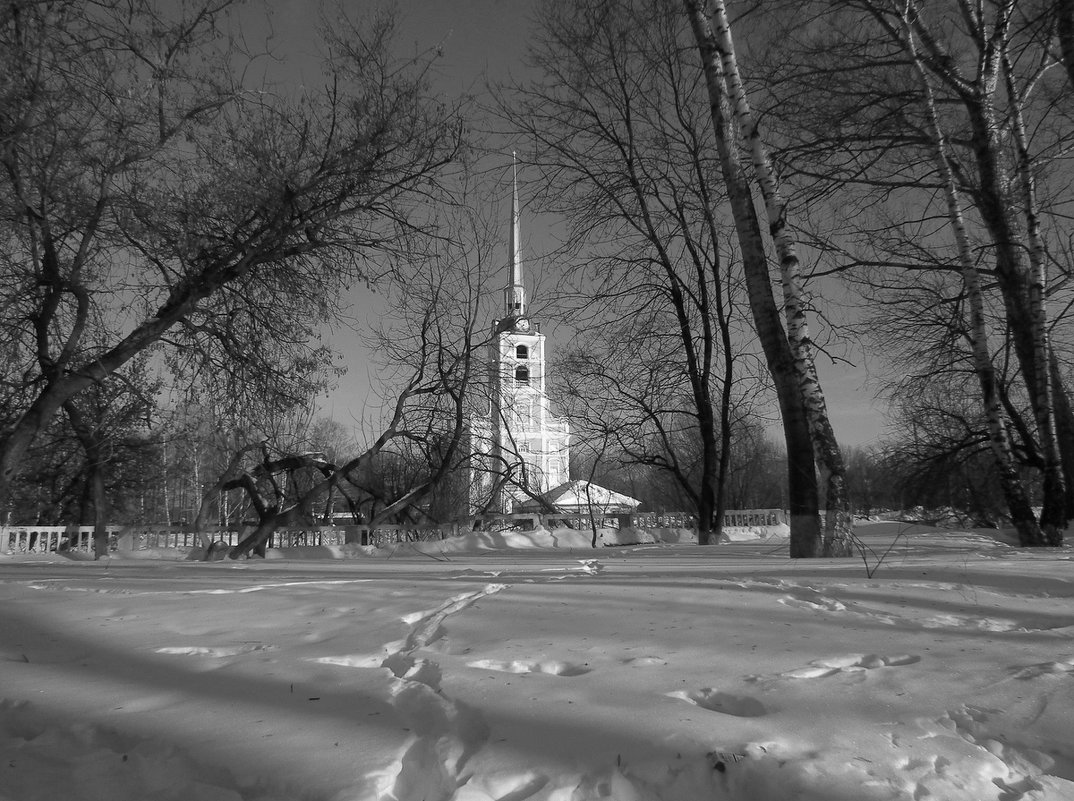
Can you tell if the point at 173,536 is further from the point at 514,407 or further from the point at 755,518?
the point at 755,518

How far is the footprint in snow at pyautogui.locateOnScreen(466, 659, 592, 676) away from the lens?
2258 mm

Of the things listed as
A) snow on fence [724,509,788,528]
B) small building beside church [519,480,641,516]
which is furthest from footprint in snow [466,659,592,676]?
snow on fence [724,509,788,528]

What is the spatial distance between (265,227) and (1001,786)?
890 centimetres

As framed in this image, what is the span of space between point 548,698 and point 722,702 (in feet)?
1.65

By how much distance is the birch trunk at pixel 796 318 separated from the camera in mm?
6195

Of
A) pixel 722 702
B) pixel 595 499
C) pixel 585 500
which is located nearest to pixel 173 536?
pixel 722 702

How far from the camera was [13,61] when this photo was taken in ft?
21.2

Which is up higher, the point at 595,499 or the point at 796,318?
the point at 796,318

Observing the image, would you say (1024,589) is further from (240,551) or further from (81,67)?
(240,551)

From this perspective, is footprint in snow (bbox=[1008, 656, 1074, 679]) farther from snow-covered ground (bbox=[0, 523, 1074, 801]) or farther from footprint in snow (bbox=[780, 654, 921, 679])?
footprint in snow (bbox=[780, 654, 921, 679])

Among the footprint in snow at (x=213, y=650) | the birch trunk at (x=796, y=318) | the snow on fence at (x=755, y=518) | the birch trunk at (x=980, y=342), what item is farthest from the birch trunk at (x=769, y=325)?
the snow on fence at (x=755, y=518)

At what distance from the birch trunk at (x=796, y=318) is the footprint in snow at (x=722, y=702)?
468 centimetres

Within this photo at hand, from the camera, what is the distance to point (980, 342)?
27.9ft

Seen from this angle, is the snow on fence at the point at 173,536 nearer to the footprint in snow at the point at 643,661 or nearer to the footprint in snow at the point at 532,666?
the footprint in snow at the point at 532,666
